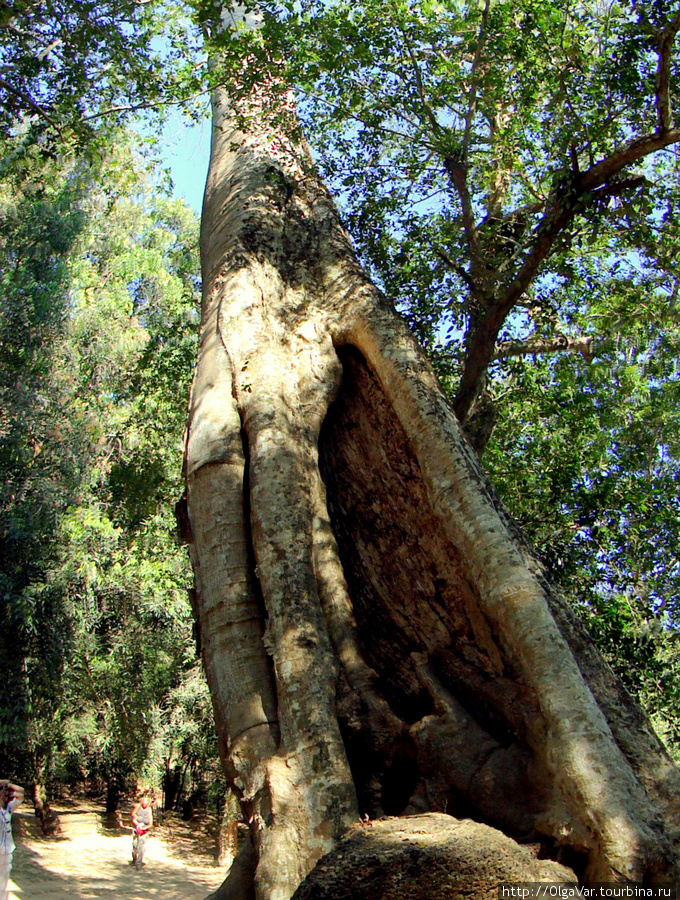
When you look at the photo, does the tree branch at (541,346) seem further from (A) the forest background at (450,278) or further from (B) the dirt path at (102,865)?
(B) the dirt path at (102,865)

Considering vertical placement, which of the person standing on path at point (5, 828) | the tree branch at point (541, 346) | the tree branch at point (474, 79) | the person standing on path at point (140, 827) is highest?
the tree branch at point (474, 79)

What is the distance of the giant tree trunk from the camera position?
335 centimetres

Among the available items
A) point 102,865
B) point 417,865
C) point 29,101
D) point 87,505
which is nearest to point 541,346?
point 29,101

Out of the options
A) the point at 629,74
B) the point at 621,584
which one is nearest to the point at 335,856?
the point at 621,584

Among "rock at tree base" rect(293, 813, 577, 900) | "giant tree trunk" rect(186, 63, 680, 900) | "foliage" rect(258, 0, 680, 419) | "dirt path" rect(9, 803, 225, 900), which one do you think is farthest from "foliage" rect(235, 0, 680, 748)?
"dirt path" rect(9, 803, 225, 900)

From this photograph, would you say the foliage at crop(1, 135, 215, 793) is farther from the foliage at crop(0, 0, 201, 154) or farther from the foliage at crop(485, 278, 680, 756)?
the foliage at crop(485, 278, 680, 756)

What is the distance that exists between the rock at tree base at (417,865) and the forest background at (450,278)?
381cm

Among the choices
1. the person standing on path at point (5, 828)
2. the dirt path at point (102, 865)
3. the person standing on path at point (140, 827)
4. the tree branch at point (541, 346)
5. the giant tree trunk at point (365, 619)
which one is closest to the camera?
the giant tree trunk at point (365, 619)

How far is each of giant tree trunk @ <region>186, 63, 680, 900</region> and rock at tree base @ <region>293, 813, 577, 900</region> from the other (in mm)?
549

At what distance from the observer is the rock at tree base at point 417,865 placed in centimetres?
261

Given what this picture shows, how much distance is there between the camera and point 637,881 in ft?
9.97

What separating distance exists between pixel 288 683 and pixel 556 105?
5208 mm

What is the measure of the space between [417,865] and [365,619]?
217cm

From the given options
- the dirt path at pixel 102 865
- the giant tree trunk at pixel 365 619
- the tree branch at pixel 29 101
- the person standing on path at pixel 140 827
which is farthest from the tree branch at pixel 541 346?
the person standing on path at pixel 140 827
